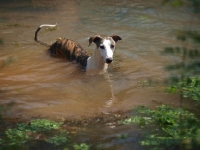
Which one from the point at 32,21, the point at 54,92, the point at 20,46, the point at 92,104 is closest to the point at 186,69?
the point at 92,104

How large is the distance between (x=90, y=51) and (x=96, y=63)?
1.49m

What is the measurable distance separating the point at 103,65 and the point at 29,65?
176cm

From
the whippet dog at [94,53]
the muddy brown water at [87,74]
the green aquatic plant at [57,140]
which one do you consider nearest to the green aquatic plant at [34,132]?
the green aquatic plant at [57,140]

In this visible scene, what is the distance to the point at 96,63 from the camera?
807cm

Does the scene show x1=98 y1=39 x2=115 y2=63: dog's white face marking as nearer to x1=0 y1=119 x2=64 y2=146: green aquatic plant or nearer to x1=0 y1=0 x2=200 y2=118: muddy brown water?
x1=0 y1=0 x2=200 y2=118: muddy brown water

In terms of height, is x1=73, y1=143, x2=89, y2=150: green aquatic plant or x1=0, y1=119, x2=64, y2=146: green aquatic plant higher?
x1=73, y1=143, x2=89, y2=150: green aquatic plant

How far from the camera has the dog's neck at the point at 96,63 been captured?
314 inches

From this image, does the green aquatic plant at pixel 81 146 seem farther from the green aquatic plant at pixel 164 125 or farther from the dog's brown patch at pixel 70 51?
the dog's brown patch at pixel 70 51

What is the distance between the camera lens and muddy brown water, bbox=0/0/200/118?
20.5ft

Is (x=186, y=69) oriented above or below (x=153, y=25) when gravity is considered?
above

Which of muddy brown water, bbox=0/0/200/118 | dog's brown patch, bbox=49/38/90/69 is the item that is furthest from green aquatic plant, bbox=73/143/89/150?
dog's brown patch, bbox=49/38/90/69

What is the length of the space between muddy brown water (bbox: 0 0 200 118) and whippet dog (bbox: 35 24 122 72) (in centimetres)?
20

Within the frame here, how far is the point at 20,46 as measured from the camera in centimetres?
994

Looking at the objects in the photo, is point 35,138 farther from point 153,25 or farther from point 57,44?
point 153,25
